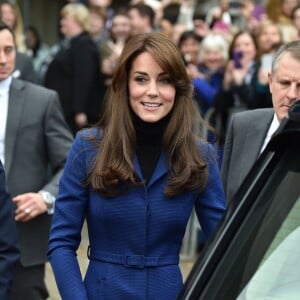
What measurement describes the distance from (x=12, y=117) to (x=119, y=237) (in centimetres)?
229

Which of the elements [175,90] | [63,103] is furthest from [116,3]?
[175,90]

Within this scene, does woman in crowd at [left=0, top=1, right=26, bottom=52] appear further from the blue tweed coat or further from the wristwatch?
the blue tweed coat

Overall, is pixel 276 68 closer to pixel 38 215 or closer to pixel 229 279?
pixel 38 215

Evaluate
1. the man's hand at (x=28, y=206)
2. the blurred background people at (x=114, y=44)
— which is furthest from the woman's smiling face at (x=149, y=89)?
the blurred background people at (x=114, y=44)

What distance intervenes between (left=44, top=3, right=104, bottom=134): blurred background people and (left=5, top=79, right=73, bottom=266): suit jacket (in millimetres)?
4575

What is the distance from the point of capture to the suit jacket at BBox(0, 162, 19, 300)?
12.8 ft

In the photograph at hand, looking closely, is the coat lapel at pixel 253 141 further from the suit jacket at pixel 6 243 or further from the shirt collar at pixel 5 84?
the shirt collar at pixel 5 84

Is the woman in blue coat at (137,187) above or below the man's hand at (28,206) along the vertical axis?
above

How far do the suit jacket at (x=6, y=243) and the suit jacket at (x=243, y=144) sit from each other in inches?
50.7

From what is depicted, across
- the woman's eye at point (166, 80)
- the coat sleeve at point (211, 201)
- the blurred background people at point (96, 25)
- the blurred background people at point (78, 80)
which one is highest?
the woman's eye at point (166, 80)

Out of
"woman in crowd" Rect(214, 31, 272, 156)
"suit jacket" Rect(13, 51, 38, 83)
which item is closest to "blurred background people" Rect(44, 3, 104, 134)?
"woman in crowd" Rect(214, 31, 272, 156)

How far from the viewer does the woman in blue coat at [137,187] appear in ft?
12.1

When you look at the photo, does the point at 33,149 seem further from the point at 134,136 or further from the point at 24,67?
the point at 24,67

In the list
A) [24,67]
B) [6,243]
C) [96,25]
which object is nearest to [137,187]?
[6,243]
